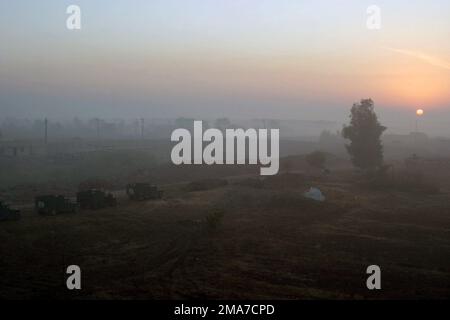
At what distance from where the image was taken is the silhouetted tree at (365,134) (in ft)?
118

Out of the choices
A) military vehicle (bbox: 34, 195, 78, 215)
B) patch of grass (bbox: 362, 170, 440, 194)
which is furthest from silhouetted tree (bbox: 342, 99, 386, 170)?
military vehicle (bbox: 34, 195, 78, 215)

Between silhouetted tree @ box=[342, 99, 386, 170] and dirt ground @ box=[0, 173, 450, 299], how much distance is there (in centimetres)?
1118

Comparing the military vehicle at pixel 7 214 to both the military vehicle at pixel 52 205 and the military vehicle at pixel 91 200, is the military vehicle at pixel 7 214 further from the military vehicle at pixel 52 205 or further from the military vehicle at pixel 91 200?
the military vehicle at pixel 91 200

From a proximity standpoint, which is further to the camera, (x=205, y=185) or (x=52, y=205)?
(x=205, y=185)

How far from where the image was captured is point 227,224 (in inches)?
781

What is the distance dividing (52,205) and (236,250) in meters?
9.97

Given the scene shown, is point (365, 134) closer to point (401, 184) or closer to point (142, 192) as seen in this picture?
point (401, 184)

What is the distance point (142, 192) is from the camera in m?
25.5

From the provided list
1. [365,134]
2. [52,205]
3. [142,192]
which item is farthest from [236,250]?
[365,134]

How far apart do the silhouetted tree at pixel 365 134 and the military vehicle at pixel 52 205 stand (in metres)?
23.4

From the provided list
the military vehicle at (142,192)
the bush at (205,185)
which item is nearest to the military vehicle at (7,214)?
the military vehicle at (142,192)
